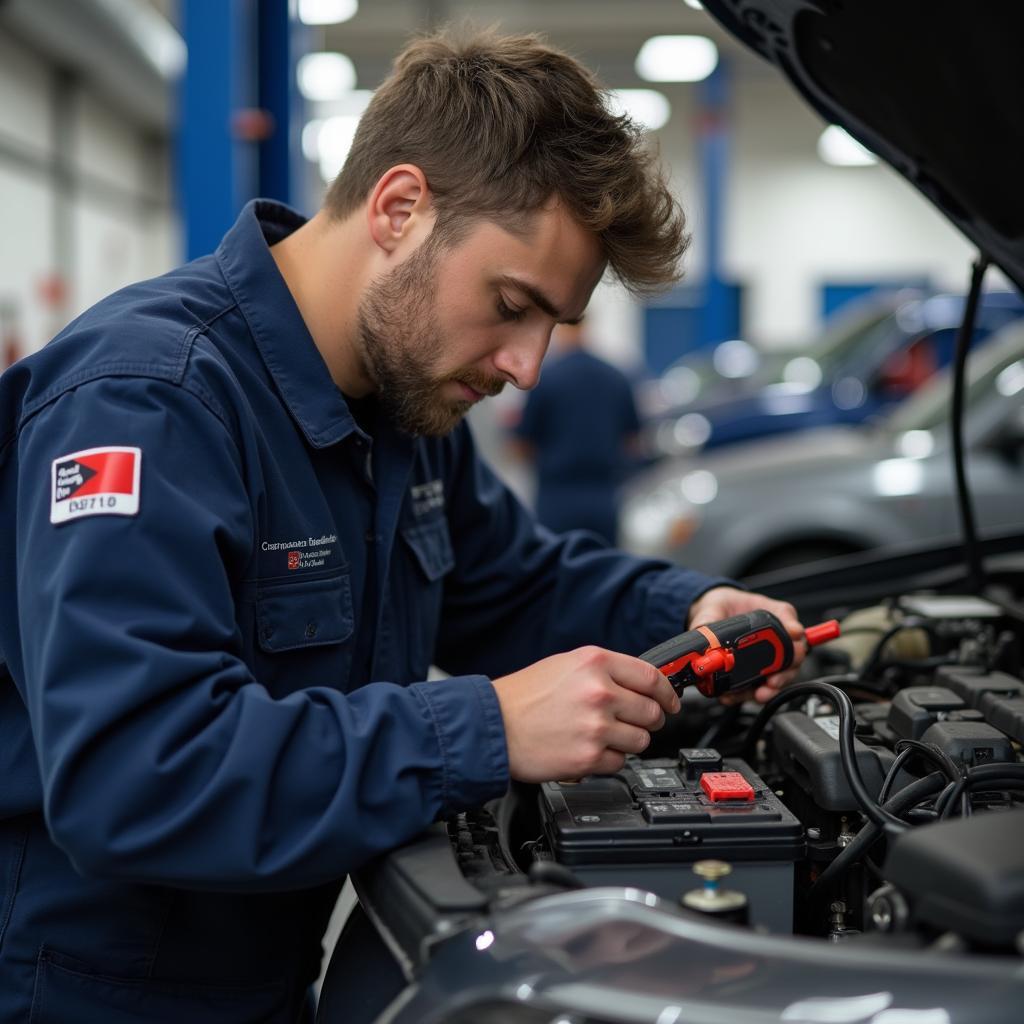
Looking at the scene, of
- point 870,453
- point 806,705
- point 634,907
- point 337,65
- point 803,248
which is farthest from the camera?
point 803,248

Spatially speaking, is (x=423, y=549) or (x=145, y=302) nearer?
(x=145, y=302)

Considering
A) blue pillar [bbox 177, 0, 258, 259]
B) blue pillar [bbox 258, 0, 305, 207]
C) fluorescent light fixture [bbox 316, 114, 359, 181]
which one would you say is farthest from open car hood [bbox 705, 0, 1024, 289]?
fluorescent light fixture [bbox 316, 114, 359, 181]

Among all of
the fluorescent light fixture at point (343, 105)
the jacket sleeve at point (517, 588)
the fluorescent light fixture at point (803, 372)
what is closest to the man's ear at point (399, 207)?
Answer: the jacket sleeve at point (517, 588)

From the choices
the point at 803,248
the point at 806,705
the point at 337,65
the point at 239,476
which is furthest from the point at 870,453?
the point at 803,248

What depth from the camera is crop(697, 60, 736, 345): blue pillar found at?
40.4ft

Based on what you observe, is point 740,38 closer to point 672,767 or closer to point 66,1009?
point 672,767

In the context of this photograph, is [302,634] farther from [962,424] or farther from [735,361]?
[735,361]

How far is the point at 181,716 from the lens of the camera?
0.98 m

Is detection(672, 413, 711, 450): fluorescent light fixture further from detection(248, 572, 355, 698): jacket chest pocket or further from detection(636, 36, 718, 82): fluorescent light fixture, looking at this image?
detection(248, 572, 355, 698): jacket chest pocket

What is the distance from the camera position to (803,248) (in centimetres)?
1756

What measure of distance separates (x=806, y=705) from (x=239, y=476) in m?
0.80

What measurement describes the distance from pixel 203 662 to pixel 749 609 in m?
0.86

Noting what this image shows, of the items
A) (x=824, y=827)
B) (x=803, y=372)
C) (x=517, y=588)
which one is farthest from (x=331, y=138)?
(x=824, y=827)

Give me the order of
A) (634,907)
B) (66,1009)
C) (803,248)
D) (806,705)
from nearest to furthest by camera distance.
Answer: (634,907) < (66,1009) < (806,705) < (803,248)
